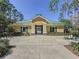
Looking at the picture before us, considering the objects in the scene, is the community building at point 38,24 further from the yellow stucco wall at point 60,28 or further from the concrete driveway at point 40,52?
the concrete driveway at point 40,52

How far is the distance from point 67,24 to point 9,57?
3466 cm

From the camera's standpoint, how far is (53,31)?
45.8 metres

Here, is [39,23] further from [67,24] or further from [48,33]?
[67,24]

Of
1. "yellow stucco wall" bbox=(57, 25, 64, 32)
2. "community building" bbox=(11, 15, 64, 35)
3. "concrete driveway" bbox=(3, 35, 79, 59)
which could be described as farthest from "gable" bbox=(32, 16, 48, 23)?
"concrete driveway" bbox=(3, 35, 79, 59)

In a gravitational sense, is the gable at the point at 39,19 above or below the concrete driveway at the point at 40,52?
above

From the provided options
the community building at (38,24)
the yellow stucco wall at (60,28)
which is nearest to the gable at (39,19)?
the community building at (38,24)

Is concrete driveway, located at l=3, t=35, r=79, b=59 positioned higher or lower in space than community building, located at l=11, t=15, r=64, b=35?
lower

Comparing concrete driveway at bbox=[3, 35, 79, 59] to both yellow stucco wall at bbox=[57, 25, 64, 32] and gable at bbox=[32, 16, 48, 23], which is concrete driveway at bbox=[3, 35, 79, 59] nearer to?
yellow stucco wall at bbox=[57, 25, 64, 32]

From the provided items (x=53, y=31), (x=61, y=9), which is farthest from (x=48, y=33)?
(x=61, y=9)

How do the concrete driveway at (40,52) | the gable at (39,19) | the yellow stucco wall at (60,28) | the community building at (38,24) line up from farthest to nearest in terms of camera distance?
the gable at (39,19), the yellow stucco wall at (60,28), the community building at (38,24), the concrete driveway at (40,52)

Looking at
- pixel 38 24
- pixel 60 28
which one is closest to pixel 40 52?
pixel 38 24

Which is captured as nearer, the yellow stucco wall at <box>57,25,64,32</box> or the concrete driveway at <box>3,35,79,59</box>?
the concrete driveway at <box>3,35,79,59</box>

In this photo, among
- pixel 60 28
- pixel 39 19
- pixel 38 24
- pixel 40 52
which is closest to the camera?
pixel 40 52

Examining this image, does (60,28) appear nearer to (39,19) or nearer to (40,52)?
(39,19)
